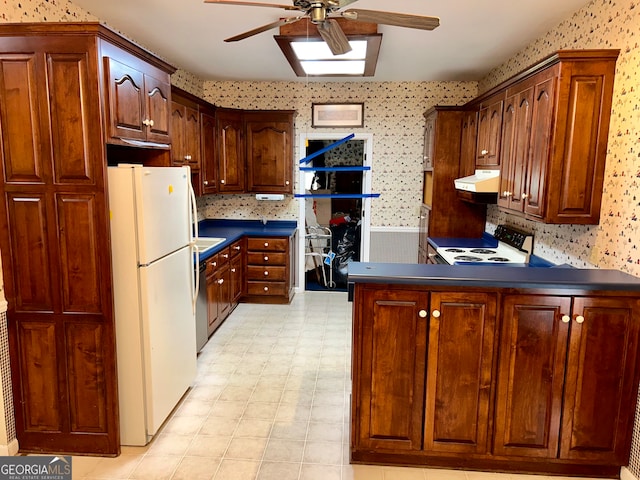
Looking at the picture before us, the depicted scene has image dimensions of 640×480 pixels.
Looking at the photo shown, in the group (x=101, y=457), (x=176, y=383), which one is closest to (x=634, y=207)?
(x=176, y=383)

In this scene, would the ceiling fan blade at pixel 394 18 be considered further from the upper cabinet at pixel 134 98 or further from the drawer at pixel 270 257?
the drawer at pixel 270 257

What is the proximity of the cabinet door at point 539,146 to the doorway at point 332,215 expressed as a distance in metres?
2.68

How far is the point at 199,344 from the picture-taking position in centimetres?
371

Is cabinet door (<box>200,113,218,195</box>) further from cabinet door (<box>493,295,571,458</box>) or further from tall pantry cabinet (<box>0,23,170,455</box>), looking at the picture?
cabinet door (<box>493,295,571,458</box>)

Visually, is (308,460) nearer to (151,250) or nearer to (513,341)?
(513,341)

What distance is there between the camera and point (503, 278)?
2.16 metres

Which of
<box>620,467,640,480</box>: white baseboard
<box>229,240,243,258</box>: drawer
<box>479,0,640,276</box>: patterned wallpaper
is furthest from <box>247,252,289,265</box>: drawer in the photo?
<box>620,467,640,480</box>: white baseboard

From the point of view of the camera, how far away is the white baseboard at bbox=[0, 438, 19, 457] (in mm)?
2328

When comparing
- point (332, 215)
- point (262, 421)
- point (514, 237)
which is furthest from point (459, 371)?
point (332, 215)

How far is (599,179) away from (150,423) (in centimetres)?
299

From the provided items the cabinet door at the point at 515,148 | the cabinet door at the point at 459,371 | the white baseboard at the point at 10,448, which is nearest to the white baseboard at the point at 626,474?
the cabinet door at the point at 459,371

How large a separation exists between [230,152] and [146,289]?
3019mm

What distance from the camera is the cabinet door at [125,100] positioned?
219cm

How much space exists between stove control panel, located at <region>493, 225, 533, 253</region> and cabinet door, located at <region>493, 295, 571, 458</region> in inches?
56.5
